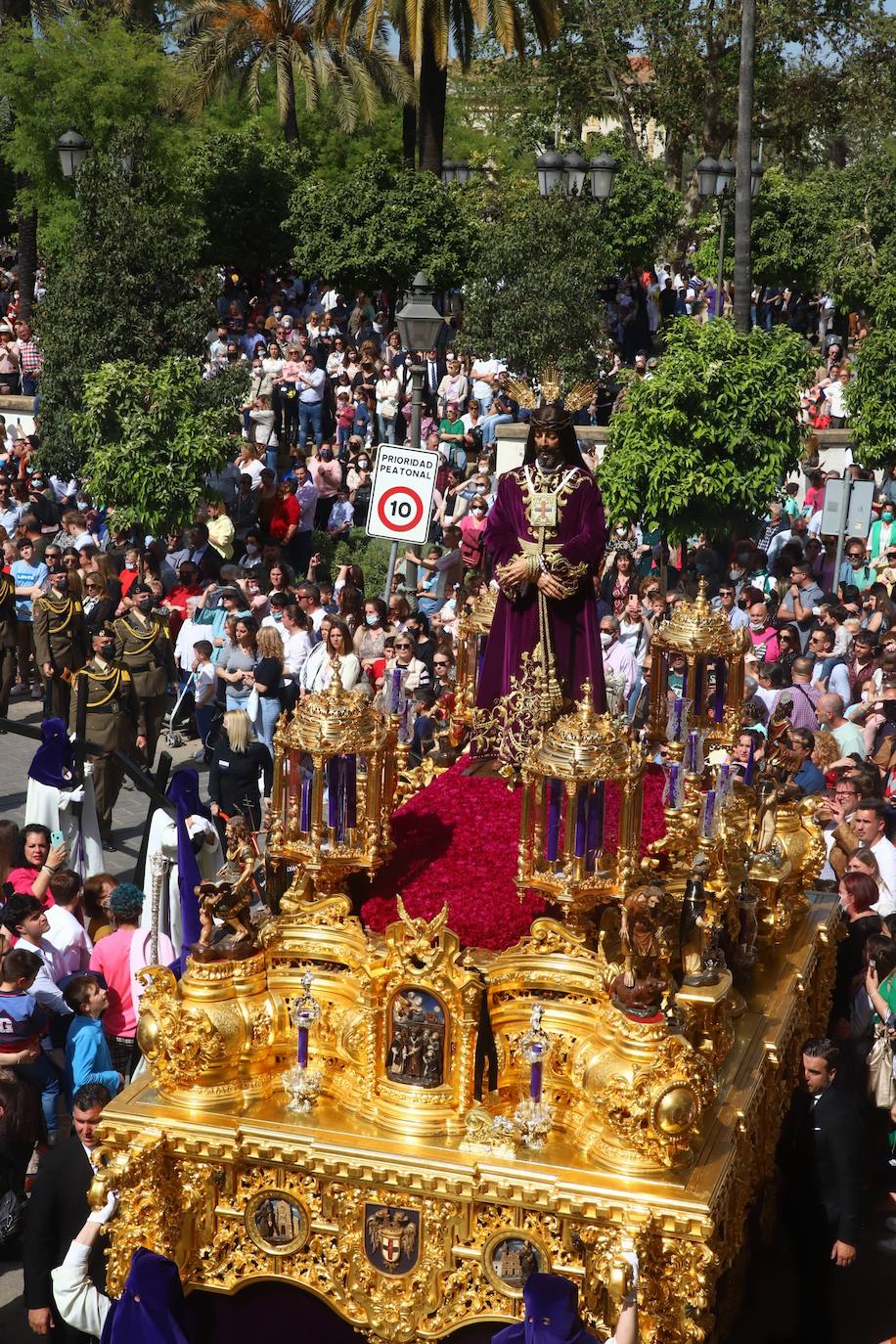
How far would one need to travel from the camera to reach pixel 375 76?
40438mm

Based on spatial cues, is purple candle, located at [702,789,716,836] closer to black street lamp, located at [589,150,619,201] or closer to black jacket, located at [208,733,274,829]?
black jacket, located at [208,733,274,829]

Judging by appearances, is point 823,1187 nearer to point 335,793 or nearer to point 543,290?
point 335,793

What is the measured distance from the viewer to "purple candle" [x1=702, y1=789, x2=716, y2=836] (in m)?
9.62

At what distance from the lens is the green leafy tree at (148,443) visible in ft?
66.0

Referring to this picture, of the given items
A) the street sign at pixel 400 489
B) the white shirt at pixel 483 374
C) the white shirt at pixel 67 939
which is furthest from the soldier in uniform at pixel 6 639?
the white shirt at pixel 483 374

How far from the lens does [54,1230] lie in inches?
328

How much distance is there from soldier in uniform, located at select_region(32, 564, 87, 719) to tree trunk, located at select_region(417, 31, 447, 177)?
685 inches

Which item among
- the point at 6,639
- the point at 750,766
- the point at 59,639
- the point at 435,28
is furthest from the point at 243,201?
the point at 750,766

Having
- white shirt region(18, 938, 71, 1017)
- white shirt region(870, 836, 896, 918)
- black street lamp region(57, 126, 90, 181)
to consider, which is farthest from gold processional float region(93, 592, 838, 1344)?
black street lamp region(57, 126, 90, 181)

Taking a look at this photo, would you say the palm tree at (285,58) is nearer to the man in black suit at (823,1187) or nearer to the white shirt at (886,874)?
the white shirt at (886,874)

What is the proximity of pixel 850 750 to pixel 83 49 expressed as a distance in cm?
1999

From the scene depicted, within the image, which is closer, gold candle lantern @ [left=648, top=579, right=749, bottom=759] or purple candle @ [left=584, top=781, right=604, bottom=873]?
purple candle @ [left=584, top=781, right=604, bottom=873]

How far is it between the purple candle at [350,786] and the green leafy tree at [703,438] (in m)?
10.5

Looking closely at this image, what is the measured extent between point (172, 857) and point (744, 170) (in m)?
14.1
